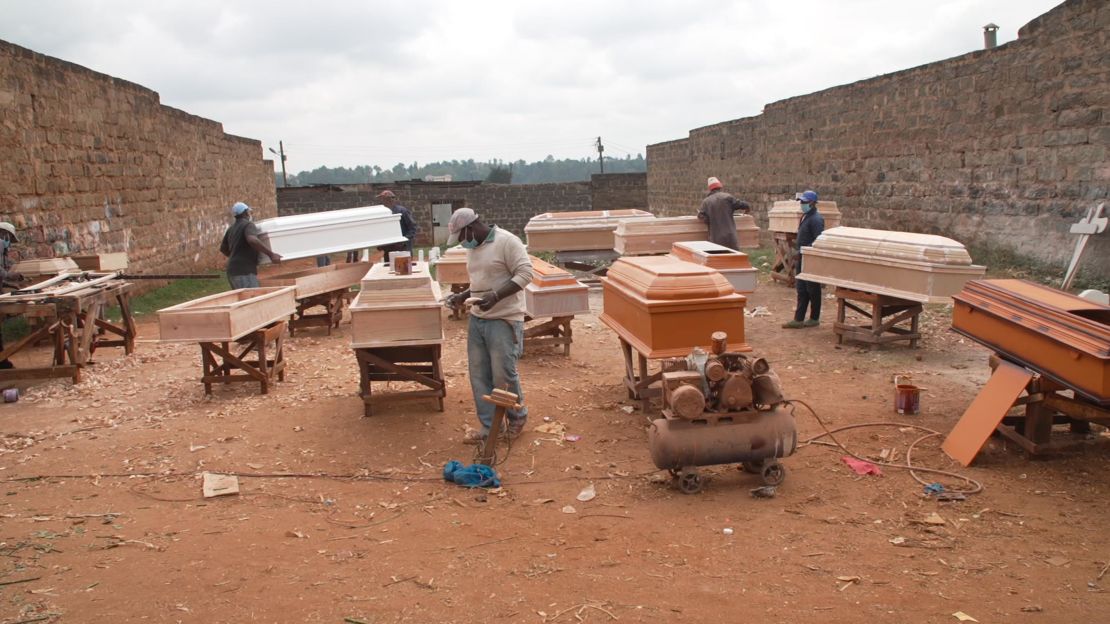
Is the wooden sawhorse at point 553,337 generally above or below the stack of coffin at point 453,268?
below

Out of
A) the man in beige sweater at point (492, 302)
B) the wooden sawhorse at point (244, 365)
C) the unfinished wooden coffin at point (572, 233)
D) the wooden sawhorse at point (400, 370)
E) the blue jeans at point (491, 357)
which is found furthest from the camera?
the unfinished wooden coffin at point (572, 233)

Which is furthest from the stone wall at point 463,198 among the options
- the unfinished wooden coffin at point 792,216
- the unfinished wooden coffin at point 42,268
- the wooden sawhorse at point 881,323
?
the wooden sawhorse at point 881,323

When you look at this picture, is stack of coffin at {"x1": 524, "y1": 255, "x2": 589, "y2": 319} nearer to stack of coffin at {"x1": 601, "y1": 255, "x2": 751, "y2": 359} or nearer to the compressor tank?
stack of coffin at {"x1": 601, "y1": 255, "x2": 751, "y2": 359}

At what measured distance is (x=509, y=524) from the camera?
4.30 m

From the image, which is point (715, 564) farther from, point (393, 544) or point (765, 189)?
point (765, 189)

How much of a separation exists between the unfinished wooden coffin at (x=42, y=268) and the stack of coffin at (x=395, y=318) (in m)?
4.62

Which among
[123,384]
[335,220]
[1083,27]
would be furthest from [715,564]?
[1083,27]

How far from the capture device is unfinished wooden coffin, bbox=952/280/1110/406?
13.8ft

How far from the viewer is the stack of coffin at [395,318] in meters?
5.86

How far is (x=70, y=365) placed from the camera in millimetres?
7270

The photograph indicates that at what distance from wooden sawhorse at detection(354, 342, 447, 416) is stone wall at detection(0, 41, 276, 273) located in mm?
5998

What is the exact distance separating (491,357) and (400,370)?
973 mm

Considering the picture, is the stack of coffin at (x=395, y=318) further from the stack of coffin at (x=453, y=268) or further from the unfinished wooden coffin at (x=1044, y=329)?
the stack of coffin at (x=453, y=268)

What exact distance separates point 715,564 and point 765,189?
15.2 metres
